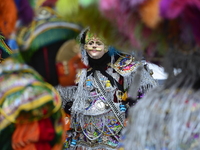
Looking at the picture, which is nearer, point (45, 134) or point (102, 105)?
point (45, 134)

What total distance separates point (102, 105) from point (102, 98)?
0.05 metres

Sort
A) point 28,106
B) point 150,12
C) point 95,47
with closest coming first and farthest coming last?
1. point 150,12
2. point 28,106
3. point 95,47

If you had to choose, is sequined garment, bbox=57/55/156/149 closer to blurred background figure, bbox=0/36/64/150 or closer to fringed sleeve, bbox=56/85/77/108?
fringed sleeve, bbox=56/85/77/108

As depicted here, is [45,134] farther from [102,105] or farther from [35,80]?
[102,105]

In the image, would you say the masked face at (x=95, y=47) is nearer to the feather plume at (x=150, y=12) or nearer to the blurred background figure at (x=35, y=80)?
the blurred background figure at (x=35, y=80)

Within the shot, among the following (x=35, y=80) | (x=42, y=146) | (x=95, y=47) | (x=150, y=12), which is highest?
(x=150, y=12)

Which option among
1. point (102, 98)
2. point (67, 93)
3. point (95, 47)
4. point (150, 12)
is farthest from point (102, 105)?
point (150, 12)

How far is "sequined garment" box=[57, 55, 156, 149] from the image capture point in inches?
105

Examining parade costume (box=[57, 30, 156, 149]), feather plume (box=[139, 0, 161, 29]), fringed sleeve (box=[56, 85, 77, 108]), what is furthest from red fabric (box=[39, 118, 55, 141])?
fringed sleeve (box=[56, 85, 77, 108])

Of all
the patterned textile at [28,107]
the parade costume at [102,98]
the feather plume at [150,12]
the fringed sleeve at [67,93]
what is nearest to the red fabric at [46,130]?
the patterned textile at [28,107]

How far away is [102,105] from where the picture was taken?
2.66 meters

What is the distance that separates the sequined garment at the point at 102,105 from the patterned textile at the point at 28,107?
1.07 metres

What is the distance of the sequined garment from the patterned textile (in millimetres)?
1070

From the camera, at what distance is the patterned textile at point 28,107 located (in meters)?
1.51
